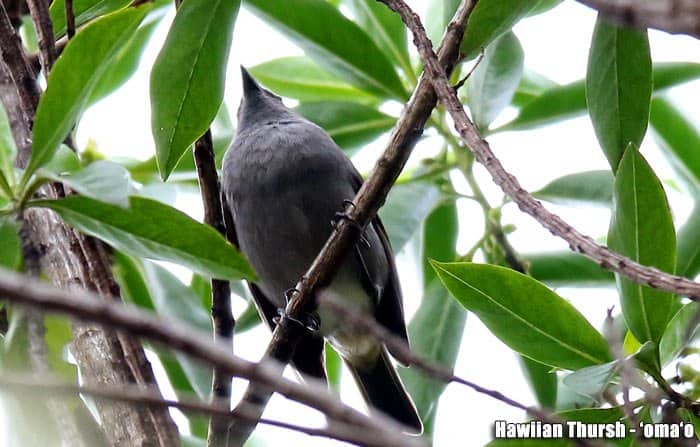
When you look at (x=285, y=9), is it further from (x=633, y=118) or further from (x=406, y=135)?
(x=633, y=118)

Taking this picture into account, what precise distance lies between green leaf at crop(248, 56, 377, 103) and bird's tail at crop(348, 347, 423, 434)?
0.98m

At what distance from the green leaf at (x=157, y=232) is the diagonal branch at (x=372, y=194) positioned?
15.6 inches

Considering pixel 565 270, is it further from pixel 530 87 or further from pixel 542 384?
pixel 530 87

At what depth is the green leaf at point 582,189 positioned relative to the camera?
2.95 meters

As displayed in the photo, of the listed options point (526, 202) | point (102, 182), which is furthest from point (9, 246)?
point (526, 202)

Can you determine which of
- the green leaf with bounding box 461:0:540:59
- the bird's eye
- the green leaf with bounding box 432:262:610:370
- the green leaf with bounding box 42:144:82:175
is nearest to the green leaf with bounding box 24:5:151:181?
the green leaf with bounding box 42:144:82:175

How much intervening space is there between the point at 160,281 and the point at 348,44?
926 millimetres

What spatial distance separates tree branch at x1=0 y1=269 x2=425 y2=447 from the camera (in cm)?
73

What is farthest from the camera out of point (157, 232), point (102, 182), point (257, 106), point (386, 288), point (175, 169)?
point (257, 106)

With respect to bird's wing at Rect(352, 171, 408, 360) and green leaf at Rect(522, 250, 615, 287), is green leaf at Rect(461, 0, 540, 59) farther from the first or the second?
bird's wing at Rect(352, 171, 408, 360)

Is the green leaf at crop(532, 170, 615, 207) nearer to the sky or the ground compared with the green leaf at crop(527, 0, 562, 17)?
nearer to the ground

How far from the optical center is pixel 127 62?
3.46m

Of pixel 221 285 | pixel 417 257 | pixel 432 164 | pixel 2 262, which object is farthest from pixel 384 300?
pixel 2 262

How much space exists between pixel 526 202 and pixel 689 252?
4.46 feet
